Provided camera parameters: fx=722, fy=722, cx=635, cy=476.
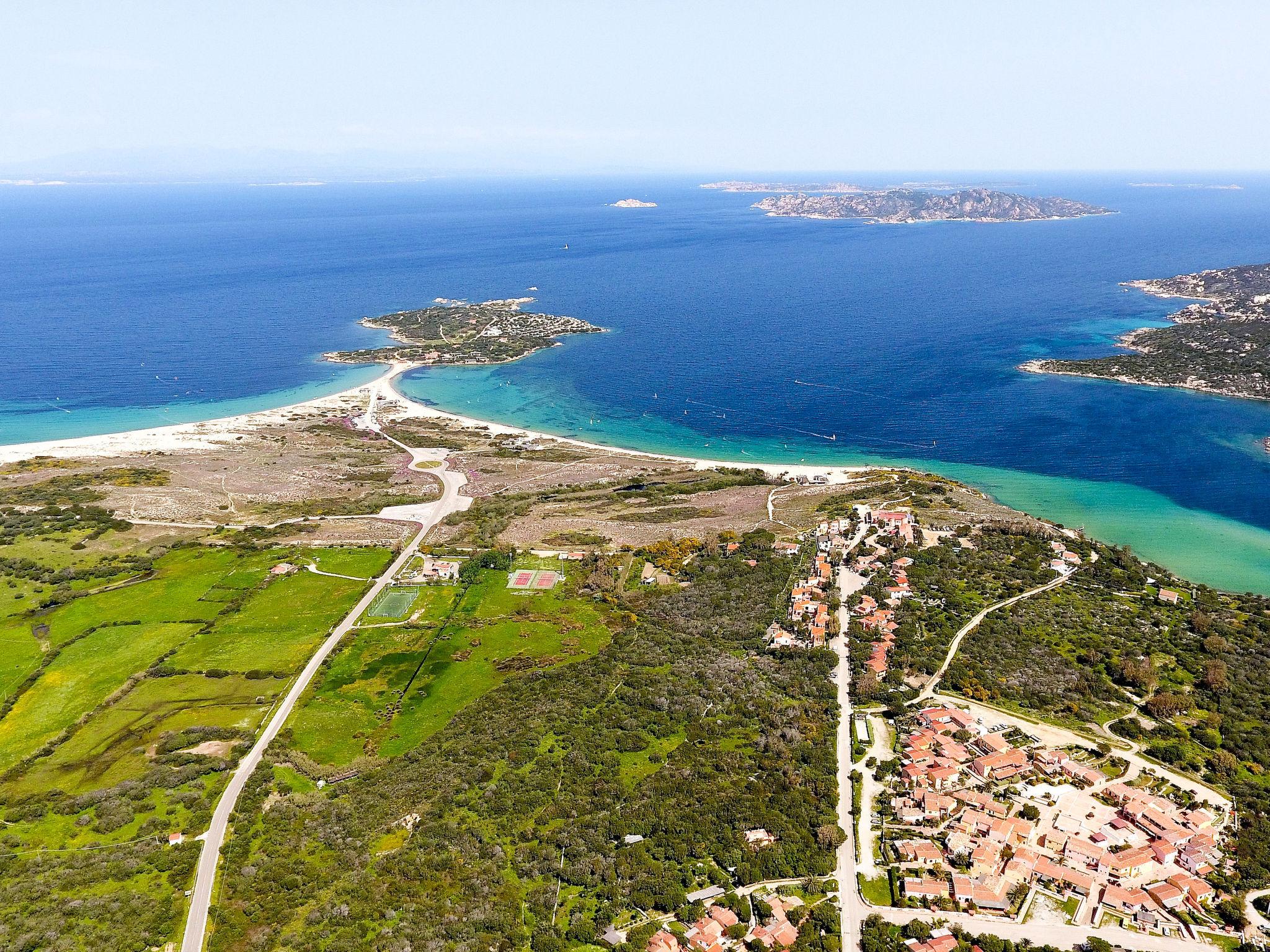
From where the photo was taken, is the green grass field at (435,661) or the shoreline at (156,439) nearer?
the green grass field at (435,661)

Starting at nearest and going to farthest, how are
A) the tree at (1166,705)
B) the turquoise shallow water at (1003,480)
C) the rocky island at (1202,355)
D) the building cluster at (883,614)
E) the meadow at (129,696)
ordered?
the meadow at (129,696), the tree at (1166,705), the building cluster at (883,614), the turquoise shallow water at (1003,480), the rocky island at (1202,355)

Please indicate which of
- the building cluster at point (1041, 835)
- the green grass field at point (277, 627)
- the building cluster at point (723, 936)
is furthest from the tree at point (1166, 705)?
the green grass field at point (277, 627)

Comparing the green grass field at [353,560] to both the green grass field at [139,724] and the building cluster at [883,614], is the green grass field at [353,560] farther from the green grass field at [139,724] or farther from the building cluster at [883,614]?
the building cluster at [883,614]

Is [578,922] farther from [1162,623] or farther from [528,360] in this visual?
[528,360]

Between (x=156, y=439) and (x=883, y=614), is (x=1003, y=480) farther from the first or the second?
(x=156, y=439)

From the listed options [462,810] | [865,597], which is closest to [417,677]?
[462,810]

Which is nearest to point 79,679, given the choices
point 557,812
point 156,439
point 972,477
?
point 557,812
